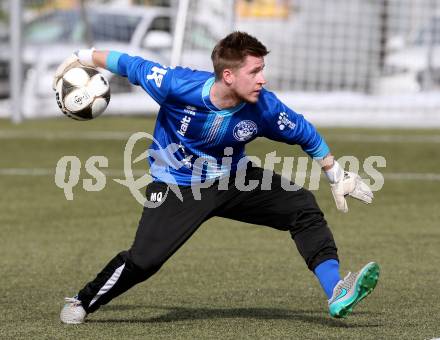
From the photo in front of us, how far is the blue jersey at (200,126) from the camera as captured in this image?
686 centimetres

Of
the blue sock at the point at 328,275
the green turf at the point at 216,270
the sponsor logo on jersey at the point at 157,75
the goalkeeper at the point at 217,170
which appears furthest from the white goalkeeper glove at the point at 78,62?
the blue sock at the point at 328,275

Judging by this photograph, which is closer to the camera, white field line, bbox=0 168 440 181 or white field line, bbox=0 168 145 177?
white field line, bbox=0 168 440 181

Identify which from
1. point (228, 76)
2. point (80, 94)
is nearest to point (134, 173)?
point (80, 94)

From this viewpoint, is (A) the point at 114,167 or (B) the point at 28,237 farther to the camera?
(A) the point at 114,167

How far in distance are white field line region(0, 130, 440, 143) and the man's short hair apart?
11.6 m

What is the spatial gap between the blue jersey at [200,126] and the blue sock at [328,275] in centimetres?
65

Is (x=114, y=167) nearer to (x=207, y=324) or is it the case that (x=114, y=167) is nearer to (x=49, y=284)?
(x=49, y=284)

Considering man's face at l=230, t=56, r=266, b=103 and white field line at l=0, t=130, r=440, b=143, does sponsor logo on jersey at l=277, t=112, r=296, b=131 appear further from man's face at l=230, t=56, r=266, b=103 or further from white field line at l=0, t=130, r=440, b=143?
white field line at l=0, t=130, r=440, b=143

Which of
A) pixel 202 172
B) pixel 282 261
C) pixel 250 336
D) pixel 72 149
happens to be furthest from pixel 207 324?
pixel 72 149

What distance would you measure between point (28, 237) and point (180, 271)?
85.6 inches

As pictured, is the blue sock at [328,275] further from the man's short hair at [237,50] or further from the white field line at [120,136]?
the white field line at [120,136]

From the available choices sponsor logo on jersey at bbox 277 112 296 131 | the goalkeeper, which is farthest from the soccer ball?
sponsor logo on jersey at bbox 277 112 296 131

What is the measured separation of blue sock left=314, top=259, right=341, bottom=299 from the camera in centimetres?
675

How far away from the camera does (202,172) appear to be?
7.06 m
